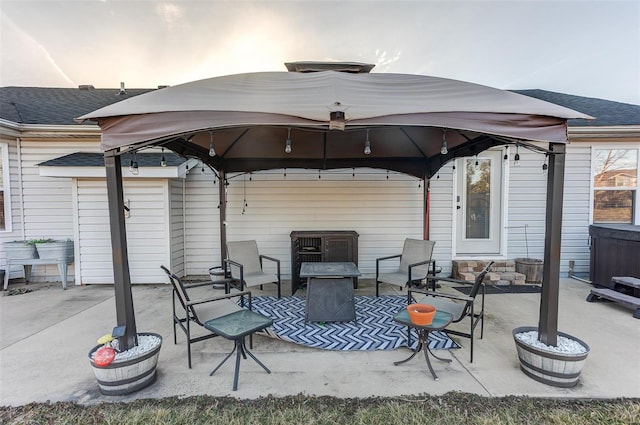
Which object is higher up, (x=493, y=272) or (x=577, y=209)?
(x=577, y=209)

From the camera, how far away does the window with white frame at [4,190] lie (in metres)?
5.09

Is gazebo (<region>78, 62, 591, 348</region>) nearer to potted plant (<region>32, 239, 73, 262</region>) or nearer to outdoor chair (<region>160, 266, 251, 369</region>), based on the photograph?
outdoor chair (<region>160, 266, 251, 369</region>)

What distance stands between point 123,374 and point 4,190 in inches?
227

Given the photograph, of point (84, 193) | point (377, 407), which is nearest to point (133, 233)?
point (84, 193)

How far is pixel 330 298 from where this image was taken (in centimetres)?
331

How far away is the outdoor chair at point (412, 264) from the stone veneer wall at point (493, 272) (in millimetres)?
1366

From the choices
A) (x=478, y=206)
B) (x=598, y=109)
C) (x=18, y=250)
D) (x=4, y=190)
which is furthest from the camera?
(x=598, y=109)

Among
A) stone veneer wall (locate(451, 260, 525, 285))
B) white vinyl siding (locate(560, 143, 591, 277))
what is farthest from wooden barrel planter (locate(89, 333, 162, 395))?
white vinyl siding (locate(560, 143, 591, 277))

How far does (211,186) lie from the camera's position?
5.48 m

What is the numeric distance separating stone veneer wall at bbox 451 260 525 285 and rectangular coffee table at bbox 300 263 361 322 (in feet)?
9.86

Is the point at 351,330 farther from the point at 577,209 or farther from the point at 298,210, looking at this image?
the point at 577,209

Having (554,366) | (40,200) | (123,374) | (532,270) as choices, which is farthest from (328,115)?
(40,200)

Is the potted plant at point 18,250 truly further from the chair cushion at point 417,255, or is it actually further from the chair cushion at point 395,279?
the chair cushion at point 417,255

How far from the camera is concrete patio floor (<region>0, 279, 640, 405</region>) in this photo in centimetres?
212
